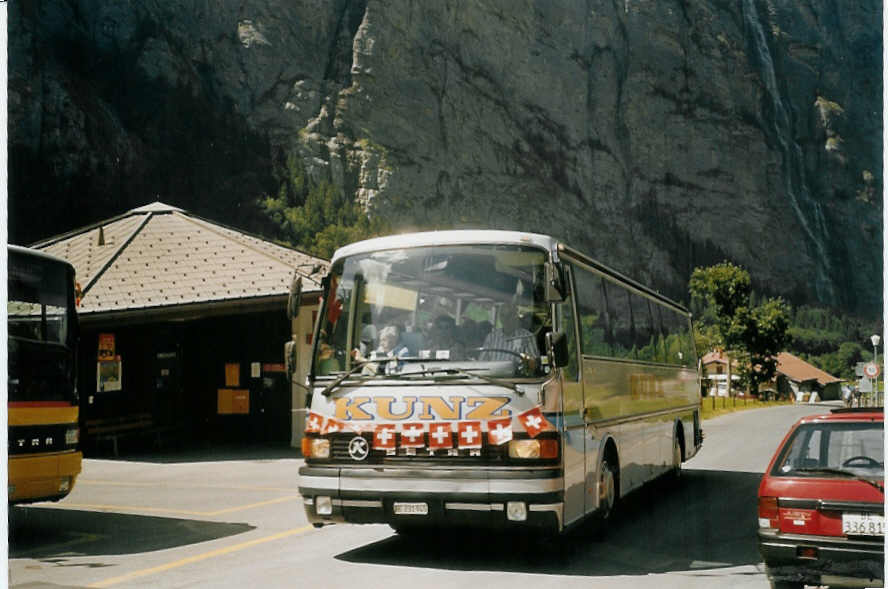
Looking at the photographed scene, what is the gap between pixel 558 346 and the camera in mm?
7820

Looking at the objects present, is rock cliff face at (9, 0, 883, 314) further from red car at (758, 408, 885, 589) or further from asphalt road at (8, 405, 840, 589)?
red car at (758, 408, 885, 589)

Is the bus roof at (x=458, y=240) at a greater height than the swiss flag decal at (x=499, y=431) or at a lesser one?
greater

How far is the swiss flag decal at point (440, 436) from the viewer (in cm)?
793

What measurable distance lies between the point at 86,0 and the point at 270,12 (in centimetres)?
1871

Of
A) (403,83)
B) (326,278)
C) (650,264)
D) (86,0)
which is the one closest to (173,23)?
(86,0)

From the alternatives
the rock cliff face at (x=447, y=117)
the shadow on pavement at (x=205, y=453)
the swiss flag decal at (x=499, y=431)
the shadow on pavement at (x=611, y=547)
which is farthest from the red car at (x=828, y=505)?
the rock cliff face at (x=447, y=117)

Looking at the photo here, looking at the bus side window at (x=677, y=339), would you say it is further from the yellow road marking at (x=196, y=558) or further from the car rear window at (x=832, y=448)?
the car rear window at (x=832, y=448)

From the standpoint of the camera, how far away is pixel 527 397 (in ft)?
25.8

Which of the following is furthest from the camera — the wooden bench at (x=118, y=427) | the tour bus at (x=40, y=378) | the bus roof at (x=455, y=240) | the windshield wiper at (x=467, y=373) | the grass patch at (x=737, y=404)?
the grass patch at (x=737, y=404)

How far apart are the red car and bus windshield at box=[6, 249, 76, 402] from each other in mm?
6775

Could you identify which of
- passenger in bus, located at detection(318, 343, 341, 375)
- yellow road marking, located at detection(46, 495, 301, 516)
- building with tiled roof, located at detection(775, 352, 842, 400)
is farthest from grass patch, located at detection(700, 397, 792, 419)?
passenger in bus, located at detection(318, 343, 341, 375)

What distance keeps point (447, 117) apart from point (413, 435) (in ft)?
308

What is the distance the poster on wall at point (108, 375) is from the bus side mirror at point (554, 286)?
58.4ft

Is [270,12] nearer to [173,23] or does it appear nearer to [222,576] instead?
[173,23]
